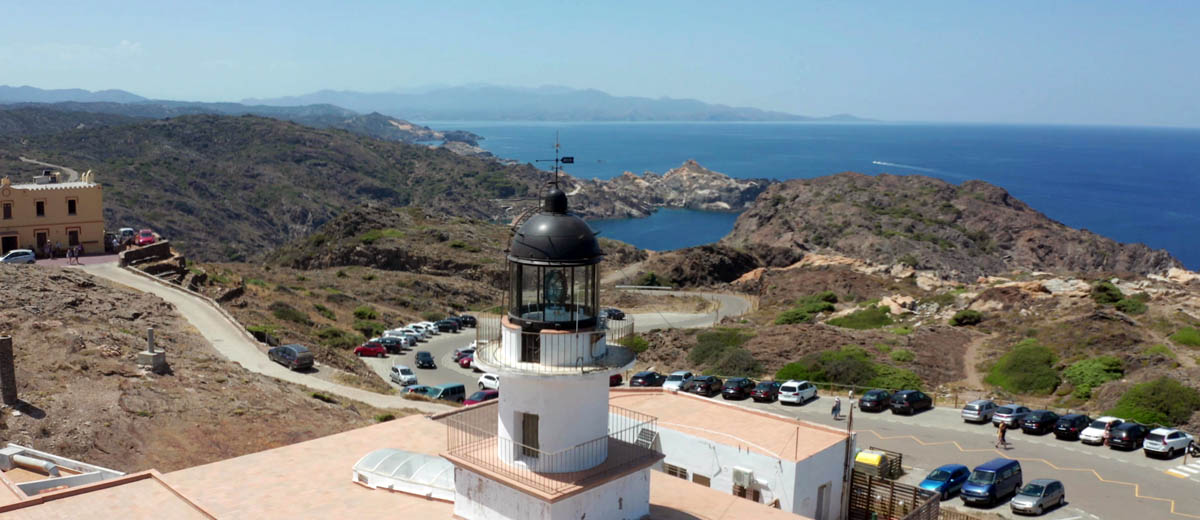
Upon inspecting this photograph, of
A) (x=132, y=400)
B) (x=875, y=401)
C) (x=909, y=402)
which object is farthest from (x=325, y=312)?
(x=909, y=402)

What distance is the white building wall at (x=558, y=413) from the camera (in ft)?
31.4

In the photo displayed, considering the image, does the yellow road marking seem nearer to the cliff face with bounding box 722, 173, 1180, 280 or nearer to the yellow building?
the yellow building

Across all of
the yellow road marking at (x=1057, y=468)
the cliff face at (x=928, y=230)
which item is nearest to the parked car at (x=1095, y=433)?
the yellow road marking at (x=1057, y=468)

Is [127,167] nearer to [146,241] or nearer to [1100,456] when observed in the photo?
[146,241]

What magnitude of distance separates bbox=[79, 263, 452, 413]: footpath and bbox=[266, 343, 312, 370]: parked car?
284mm

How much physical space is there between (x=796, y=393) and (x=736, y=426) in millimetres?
12155

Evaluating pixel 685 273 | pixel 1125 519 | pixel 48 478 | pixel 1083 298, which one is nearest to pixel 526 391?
pixel 48 478

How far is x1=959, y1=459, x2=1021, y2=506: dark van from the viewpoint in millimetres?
18422

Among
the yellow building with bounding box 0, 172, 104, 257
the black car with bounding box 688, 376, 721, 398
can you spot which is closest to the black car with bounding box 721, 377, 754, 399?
the black car with bounding box 688, 376, 721, 398

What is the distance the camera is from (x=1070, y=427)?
78.3 ft

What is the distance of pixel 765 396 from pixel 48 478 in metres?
21.1

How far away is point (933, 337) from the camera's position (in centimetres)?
3841

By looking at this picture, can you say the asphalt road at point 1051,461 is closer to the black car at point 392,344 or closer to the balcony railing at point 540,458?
the balcony railing at point 540,458

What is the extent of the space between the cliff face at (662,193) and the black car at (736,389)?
106147 mm
